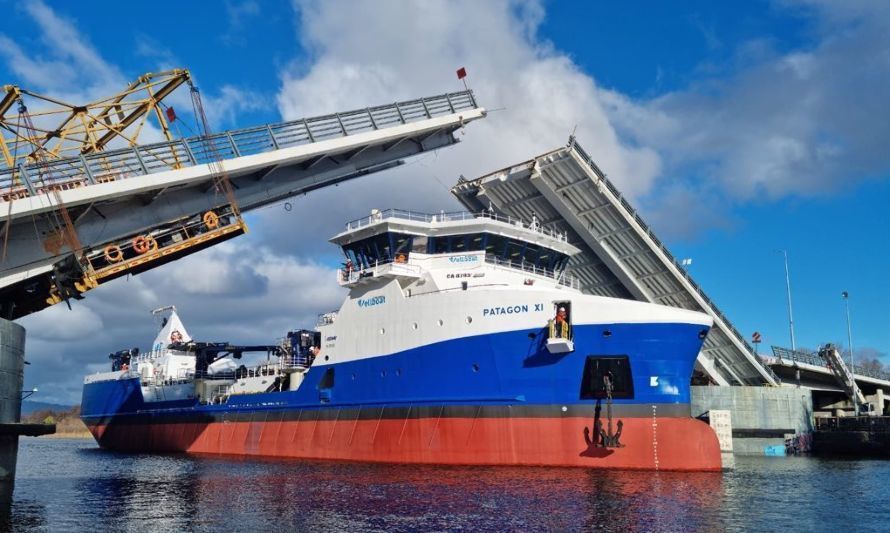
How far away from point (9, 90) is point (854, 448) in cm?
3773

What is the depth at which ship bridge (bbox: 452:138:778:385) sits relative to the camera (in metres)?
27.8

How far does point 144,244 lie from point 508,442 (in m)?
12.2

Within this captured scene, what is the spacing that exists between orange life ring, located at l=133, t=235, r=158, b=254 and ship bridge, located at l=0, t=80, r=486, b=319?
3cm

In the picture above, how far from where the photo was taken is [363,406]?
2595 centimetres

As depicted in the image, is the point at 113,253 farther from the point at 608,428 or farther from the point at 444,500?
the point at 608,428

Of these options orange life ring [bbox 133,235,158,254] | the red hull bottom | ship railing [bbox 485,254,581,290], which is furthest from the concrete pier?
orange life ring [bbox 133,235,158,254]

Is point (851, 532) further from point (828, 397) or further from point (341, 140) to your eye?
point (828, 397)

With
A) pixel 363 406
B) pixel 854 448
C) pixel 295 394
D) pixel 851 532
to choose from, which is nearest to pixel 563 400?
pixel 363 406

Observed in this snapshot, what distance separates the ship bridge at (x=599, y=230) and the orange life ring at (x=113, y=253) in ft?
49.8

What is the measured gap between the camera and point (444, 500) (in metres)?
15.8

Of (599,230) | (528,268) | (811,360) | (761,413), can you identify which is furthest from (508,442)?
(811,360)

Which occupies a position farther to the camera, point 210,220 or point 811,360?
point 811,360

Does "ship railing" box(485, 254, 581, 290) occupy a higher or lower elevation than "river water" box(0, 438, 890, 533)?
higher

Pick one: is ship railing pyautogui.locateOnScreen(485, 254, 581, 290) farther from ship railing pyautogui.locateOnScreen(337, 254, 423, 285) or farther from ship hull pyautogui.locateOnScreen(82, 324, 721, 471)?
ship hull pyautogui.locateOnScreen(82, 324, 721, 471)
